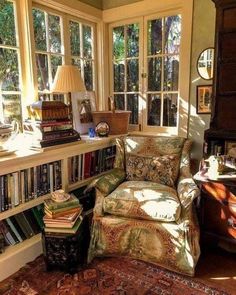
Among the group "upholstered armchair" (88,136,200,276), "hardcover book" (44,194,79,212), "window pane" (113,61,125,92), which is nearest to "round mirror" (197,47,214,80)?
"upholstered armchair" (88,136,200,276)

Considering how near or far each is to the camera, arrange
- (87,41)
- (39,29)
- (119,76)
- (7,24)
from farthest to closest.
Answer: (119,76)
(87,41)
(39,29)
(7,24)

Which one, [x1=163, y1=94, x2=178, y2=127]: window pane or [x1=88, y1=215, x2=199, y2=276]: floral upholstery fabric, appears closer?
[x1=88, y1=215, x2=199, y2=276]: floral upholstery fabric

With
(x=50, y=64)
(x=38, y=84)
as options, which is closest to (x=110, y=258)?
(x=38, y=84)

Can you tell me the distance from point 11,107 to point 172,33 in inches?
66.0

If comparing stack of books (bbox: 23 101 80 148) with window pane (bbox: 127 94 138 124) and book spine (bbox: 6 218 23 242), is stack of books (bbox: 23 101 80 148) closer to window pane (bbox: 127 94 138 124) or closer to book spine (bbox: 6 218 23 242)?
book spine (bbox: 6 218 23 242)

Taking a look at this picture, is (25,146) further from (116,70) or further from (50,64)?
(116,70)

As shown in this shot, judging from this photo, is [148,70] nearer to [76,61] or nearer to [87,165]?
[76,61]

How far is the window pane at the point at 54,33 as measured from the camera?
2.44 metres

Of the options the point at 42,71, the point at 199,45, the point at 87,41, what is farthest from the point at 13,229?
the point at 199,45

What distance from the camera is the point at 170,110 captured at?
266cm

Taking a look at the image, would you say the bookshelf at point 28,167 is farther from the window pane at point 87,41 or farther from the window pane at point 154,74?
the window pane at point 87,41

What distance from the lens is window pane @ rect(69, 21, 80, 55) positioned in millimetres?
2650

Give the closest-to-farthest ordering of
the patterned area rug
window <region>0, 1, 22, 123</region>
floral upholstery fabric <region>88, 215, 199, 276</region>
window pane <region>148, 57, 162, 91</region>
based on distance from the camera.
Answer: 1. the patterned area rug
2. floral upholstery fabric <region>88, 215, 199, 276</region>
3. window <region>0, 1, 22, 123</region>
4. window pane <region>148, 57, 162, 91</region>

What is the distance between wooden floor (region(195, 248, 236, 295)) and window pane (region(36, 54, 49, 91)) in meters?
2.00
